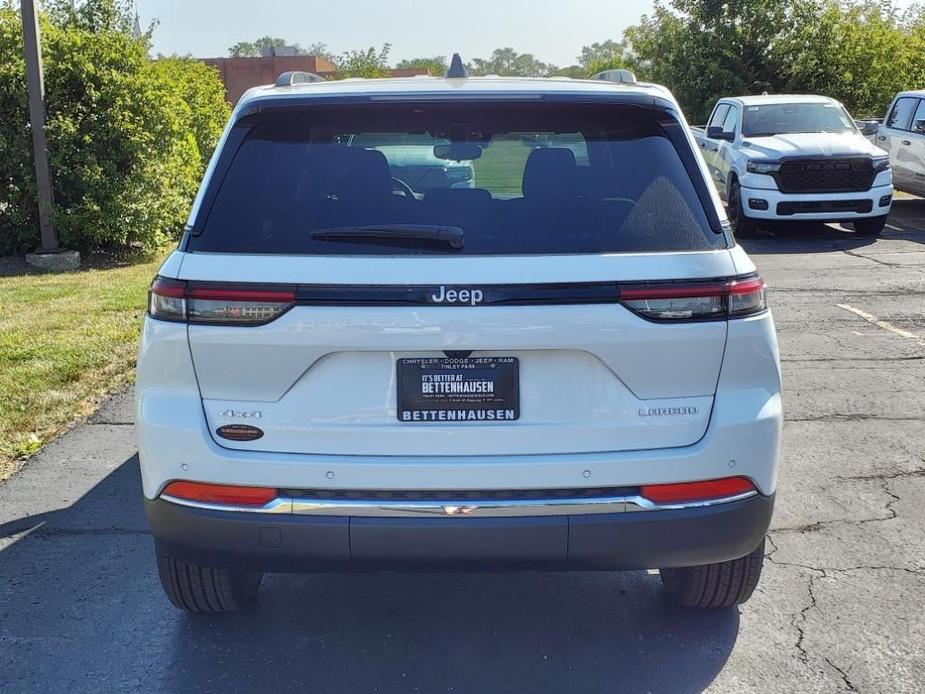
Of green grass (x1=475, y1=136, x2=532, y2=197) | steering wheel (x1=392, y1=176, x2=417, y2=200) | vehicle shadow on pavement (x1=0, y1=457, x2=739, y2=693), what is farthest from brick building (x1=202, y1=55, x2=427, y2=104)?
steering wheel (x1=392, y1=176, x2=417, y2=200)

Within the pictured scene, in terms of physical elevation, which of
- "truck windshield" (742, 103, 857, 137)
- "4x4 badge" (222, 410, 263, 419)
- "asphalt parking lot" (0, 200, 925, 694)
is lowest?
"asphalt parking lot" (0, 200, 925, 694)

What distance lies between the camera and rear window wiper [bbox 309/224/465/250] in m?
→ 3.01

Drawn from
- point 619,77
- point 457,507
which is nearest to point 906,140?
point 619,77

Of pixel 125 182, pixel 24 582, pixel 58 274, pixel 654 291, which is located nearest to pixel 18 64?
pixel 125 182

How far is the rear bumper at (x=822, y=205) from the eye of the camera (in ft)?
45.6

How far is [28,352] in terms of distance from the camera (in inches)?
297

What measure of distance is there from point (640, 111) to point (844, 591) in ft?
6.80

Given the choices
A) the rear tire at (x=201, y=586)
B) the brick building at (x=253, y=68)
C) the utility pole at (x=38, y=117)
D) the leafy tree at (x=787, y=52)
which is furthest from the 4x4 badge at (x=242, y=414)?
the brick building at (x=253, y=68)

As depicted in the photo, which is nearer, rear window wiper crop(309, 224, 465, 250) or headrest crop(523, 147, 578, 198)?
rear window wiper crop(309, 224, 465, 250)

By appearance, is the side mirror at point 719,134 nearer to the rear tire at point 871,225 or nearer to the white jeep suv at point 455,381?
the rear tire at point 871,225

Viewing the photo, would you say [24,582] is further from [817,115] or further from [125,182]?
[817,115]

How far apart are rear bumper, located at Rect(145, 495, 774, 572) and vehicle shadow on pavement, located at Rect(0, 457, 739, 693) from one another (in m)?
0.49

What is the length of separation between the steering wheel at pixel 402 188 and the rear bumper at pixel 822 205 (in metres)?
11.5

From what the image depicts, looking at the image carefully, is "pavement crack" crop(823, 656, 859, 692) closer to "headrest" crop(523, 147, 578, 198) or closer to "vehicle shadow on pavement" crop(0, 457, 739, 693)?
"vehicle shadow on pavement" crop(0, 457, 739, 693)
